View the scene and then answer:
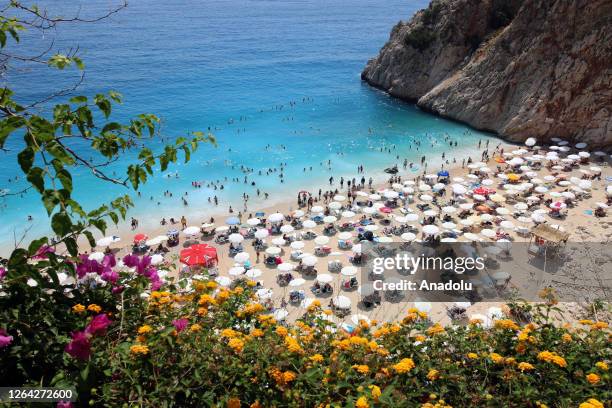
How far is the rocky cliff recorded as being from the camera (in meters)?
35.7

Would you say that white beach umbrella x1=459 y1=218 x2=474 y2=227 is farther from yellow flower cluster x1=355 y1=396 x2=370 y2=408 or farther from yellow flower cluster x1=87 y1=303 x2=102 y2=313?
yellow flower cluster x1=87 y1=303 x2=102 y2=313

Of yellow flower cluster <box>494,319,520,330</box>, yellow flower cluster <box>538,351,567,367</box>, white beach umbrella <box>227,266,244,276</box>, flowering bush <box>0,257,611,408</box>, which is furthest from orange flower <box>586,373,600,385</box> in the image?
white beach umbrella <box>227,266,244,276</box>

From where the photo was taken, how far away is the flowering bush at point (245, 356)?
3883 millimetres

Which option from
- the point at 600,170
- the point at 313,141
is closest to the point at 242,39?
the point at 313,141

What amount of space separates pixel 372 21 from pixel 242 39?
5577 centimetres

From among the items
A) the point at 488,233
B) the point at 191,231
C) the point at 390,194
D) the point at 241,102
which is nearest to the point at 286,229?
the point at 191,231

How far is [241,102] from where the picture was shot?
206ft

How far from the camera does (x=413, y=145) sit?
144 feet

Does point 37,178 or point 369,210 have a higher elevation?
point 37,178

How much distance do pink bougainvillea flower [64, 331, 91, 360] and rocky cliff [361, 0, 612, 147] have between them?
1709 inches

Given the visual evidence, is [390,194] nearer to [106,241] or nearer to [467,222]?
[467,222]

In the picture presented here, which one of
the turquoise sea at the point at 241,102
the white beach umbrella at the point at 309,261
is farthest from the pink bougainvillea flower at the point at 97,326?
the white beach umbrella at the point at 309,261

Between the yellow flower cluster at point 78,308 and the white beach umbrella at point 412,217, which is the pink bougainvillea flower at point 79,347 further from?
the white beach umbrella at point 412,217

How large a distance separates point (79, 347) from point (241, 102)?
2437 inches
